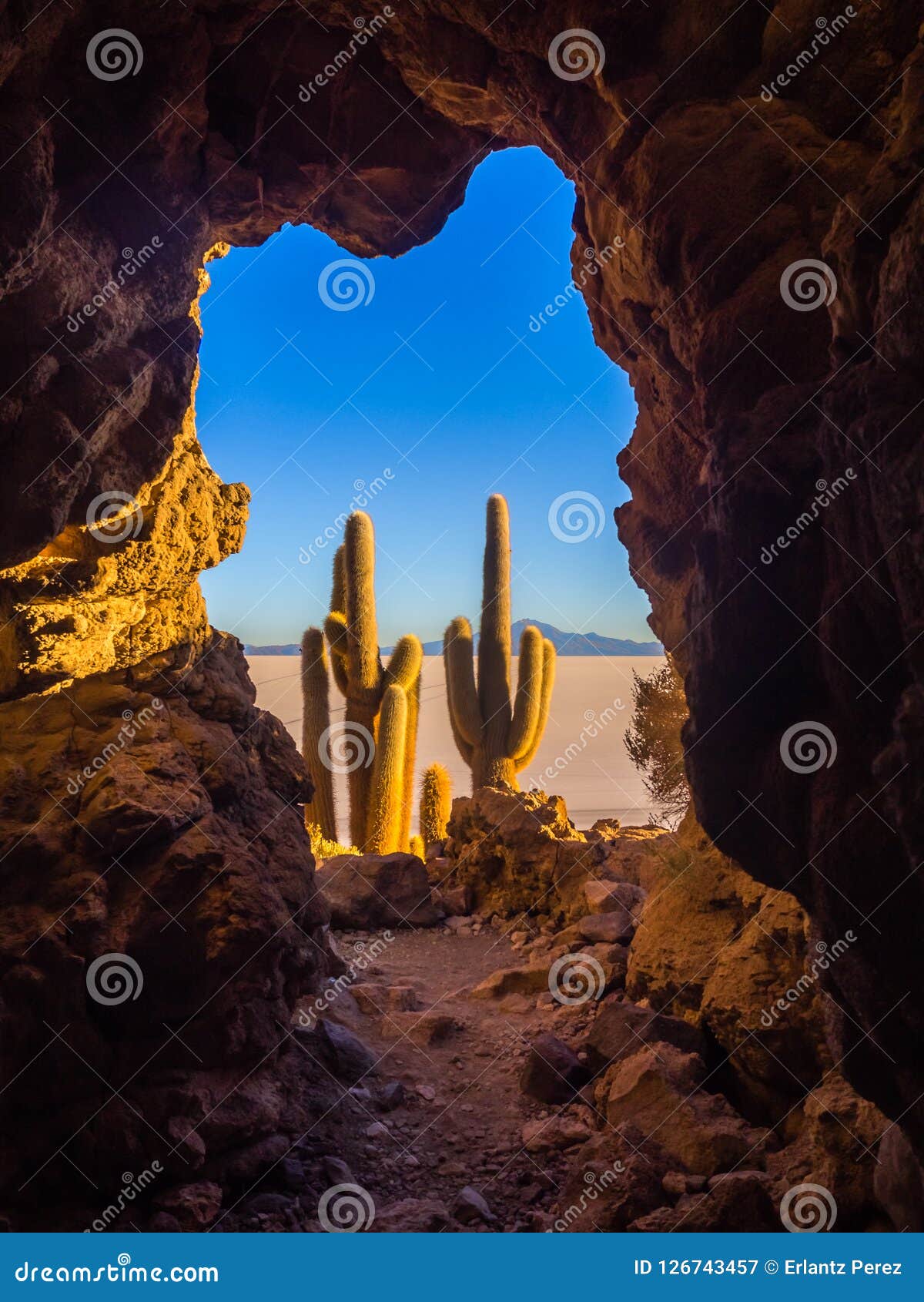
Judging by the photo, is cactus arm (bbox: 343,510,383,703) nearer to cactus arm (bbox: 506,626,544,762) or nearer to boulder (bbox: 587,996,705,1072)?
cactus arm (bbox: 506,626,544,762)

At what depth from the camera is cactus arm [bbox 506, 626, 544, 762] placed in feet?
40.9

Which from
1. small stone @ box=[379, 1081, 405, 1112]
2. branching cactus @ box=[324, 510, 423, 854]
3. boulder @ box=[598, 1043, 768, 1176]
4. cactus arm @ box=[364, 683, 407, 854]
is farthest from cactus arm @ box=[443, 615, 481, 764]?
boulder @ box=[598, 1043, 768, 1176]

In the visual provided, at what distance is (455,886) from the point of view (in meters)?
9.24

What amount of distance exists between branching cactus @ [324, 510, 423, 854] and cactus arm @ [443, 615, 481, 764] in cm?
71

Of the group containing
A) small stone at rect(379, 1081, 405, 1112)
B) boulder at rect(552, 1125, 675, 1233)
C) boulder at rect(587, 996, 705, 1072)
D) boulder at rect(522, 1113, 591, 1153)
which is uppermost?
boulder at rect(587, 996, 705, 1072)

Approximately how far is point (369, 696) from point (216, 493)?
6.26 m

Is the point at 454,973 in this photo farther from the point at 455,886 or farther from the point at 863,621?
the point at 863,621

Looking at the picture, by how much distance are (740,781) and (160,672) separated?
3664mm

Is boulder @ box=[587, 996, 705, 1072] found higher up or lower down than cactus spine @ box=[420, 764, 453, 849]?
higher up

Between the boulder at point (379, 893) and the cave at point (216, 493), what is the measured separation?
3247 millimetres

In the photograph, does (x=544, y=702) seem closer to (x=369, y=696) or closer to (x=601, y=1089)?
(x=369, y=696)

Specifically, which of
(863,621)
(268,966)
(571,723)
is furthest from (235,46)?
(571,723)

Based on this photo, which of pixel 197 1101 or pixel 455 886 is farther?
Answer: pixel 455 886

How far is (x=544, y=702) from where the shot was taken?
12922mm
